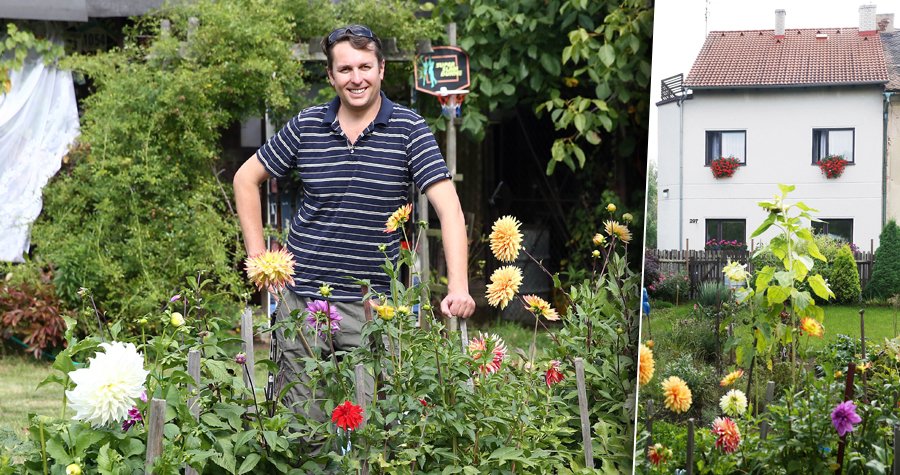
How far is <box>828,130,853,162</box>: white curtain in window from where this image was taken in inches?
44.6

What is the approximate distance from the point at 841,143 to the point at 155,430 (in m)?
1.18

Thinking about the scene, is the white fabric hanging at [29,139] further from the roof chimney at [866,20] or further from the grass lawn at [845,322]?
the roof chimney at [866,20]

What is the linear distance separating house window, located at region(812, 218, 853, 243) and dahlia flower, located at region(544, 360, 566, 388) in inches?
40.1

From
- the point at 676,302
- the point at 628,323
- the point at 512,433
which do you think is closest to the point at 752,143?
the point at 676,302

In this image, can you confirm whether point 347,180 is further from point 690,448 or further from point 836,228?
point 836,228

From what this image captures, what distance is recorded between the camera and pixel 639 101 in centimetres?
601

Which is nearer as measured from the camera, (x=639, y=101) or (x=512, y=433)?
(x=512, y=433)

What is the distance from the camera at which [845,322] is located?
47.5 inches

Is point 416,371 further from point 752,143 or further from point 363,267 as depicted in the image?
point 752,143

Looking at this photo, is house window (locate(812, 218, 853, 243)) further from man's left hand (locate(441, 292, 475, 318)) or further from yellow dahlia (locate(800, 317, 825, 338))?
man's left hand (locate(441, 292, 475, 318))

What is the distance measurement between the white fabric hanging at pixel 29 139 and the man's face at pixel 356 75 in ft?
14.5

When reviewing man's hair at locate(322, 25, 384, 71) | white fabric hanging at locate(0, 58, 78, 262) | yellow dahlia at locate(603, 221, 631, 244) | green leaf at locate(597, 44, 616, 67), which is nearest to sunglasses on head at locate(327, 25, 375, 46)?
man's hair at locate(322, 25, 384, 71)

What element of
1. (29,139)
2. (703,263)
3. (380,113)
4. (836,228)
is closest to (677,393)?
(703,263)

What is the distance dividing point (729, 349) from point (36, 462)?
133 centimetres
